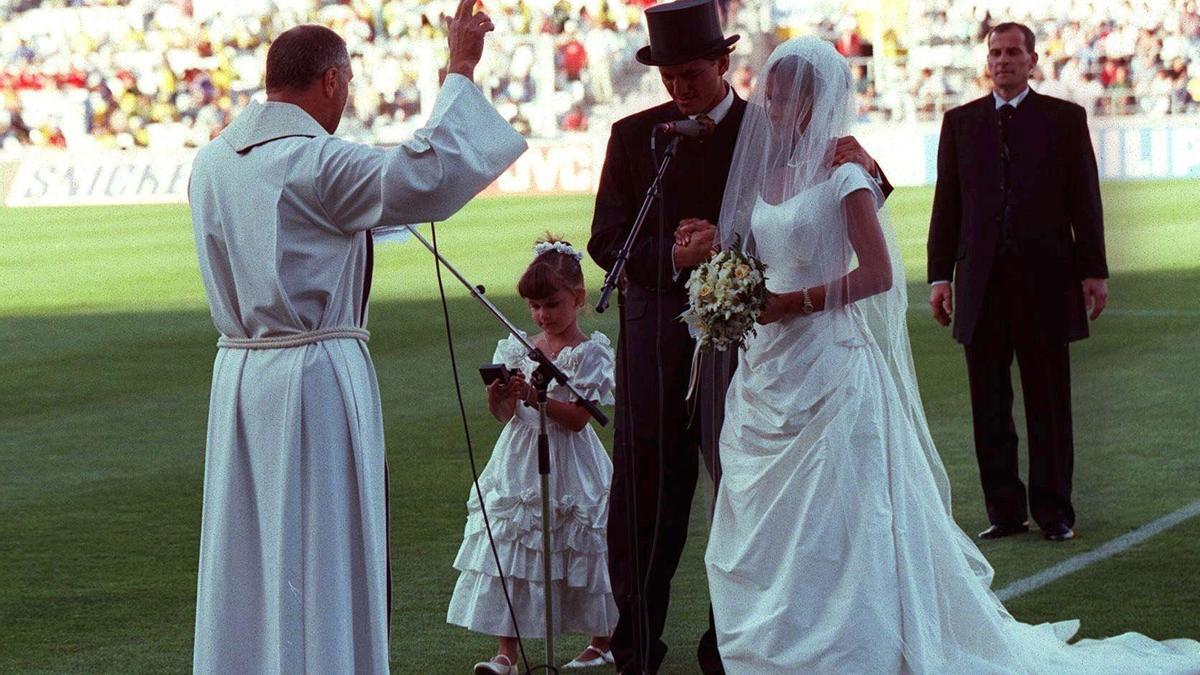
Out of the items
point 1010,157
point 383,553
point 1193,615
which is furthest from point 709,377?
point 1010,157

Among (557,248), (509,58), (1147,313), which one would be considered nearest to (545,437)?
(557,248)

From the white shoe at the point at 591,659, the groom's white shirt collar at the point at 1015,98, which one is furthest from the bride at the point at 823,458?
the groom's white shirt collar at the point at 1015,98

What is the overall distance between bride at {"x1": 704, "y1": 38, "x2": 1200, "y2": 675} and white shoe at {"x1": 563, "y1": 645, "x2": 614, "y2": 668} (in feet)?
2.59

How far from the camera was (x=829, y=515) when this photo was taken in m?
5.78

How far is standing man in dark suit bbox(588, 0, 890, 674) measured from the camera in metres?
6.22

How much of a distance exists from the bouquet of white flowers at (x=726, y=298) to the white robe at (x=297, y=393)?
1.25 m

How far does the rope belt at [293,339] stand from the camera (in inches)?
183

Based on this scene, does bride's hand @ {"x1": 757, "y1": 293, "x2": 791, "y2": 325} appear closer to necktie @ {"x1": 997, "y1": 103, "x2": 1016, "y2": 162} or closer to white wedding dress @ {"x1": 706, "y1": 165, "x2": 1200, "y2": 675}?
white wedding dress @ {"x1": 706, "y1": 165, "x2": 1200, "y2": 675}

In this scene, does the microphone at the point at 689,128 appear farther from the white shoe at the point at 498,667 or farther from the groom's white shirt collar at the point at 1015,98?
the groom's white shirt collar at the point at 1015,98

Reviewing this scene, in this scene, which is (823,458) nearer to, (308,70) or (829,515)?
(829,515)

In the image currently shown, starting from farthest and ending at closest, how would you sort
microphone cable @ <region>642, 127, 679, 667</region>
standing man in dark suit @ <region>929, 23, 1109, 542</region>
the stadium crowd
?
the stadium crowd, standing man in dark suit @ <region>929, 23, 1109, 542</region>, microphone cable @ <region>642, 127, 679, 667</region>

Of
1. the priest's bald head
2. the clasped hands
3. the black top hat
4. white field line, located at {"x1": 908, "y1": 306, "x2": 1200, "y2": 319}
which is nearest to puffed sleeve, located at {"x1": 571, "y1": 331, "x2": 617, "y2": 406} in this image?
the clasped hands

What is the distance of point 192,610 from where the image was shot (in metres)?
7.52

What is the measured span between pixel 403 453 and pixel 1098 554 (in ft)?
14.4
